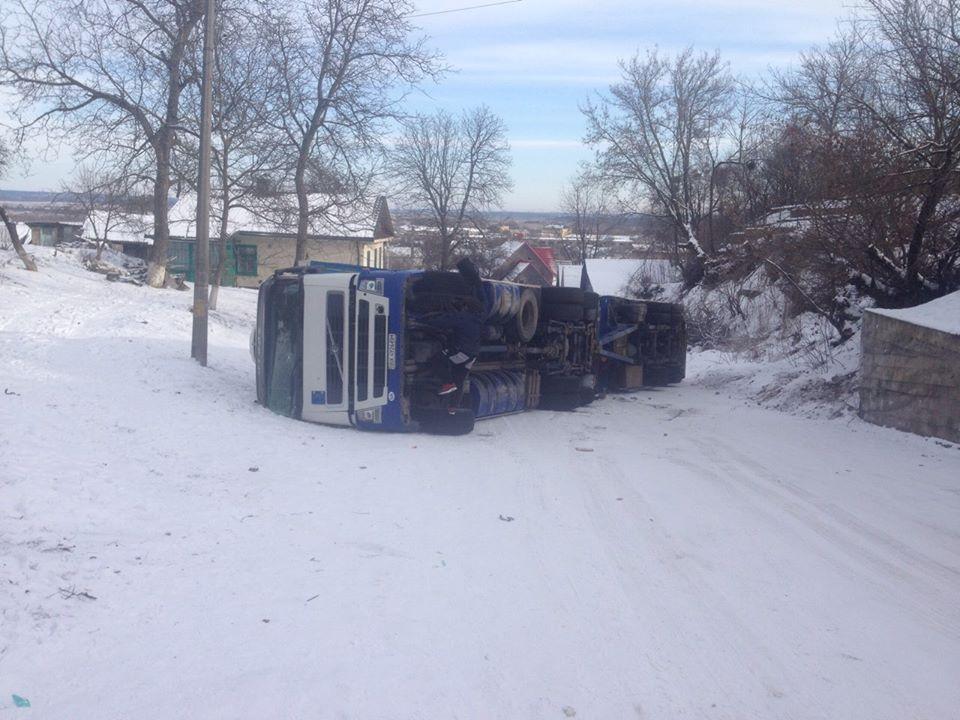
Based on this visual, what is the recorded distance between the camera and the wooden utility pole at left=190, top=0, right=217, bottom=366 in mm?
15516

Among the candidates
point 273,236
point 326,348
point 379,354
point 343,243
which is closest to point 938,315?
point 379,354

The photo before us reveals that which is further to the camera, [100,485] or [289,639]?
[100,485]

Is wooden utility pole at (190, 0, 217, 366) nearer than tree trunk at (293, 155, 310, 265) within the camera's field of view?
Yes

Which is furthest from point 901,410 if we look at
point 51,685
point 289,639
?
point 51,685

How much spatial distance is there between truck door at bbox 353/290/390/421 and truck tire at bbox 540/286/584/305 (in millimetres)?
4740

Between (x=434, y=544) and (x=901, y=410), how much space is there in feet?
30.0

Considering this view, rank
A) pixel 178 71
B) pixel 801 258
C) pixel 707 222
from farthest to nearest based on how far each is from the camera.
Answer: pixel 707 222, pixel 178 71, pixel 801 258

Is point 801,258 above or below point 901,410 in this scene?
above

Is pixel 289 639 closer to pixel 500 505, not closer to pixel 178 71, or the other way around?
pixel 500 505

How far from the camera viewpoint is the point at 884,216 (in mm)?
15938

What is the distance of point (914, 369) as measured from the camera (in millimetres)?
13453

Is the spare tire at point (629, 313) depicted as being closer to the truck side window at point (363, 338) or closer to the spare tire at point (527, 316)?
the spare tire at point (527, 316)

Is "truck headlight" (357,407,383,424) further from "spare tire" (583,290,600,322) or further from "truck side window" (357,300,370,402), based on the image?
"spare tire" (583,290,600,322)

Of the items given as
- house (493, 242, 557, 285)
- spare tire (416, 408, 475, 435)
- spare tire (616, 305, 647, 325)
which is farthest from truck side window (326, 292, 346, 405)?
house (493, 242, 557, 285)
